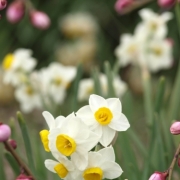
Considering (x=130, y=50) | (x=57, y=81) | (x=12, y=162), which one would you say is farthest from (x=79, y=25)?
(x=12, y=162)

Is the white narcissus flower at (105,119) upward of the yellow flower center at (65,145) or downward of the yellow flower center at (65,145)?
upward

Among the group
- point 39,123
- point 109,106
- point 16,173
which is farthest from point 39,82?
point 39,123

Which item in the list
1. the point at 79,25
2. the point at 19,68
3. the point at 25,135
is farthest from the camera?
the point at 79,25

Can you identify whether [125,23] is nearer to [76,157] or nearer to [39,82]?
[39,82]

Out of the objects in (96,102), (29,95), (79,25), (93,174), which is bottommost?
(93,174)

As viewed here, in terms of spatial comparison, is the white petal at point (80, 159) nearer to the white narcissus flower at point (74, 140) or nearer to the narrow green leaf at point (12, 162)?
the white narcissus flower at point (74, 140)

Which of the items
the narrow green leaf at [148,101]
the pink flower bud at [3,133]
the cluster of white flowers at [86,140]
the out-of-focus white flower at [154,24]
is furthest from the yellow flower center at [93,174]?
the out-of-focus white flower at [154,24]

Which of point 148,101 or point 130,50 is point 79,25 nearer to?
point 130,50

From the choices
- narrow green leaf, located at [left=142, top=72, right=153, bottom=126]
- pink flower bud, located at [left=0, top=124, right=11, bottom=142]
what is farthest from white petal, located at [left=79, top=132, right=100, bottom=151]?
Result: narrow green leaf, located at [left=142, top=72, right=153, bottom=126]
